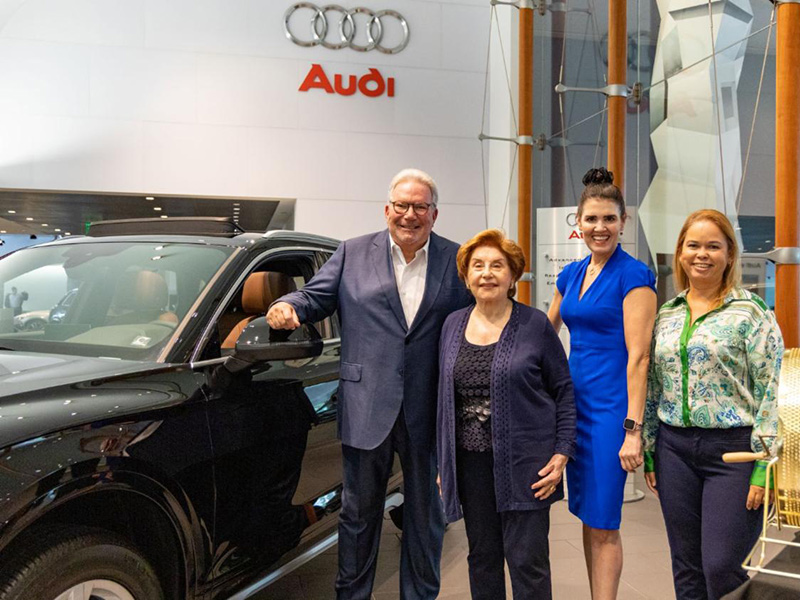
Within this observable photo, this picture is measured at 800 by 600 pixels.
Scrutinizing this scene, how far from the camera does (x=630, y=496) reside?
4.96 m

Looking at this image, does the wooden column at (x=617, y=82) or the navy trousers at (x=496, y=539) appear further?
the wooden column at (x=617, y=82)

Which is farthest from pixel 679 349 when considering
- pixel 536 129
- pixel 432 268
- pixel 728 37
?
pixel 536 129

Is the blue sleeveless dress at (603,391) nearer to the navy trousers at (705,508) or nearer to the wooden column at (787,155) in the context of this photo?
the navy trousers at (705,508)

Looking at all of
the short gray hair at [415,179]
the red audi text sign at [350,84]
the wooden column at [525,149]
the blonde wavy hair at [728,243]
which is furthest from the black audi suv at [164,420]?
the red audi text sign at [350,84]

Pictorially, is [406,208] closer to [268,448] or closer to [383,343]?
[383,343]

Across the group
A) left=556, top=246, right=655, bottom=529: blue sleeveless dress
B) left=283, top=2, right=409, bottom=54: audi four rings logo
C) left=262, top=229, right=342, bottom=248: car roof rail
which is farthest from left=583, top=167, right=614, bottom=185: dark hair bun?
left=283, top=2, right=409, bottom=54: audi four rings logo

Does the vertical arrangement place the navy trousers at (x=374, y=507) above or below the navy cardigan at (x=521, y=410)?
below

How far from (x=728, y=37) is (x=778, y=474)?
16.3 ft

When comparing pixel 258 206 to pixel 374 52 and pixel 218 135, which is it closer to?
pixel 218 135

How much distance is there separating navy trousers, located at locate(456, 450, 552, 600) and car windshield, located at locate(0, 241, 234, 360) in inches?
43.7

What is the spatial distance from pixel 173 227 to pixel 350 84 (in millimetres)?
7892

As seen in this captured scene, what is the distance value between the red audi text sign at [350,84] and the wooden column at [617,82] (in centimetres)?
518

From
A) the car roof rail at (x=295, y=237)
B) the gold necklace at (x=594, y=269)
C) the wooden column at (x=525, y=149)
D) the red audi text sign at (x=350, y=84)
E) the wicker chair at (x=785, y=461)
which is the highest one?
the red audi text sign at (x=350, y=84)

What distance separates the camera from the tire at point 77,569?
1.56 metres
